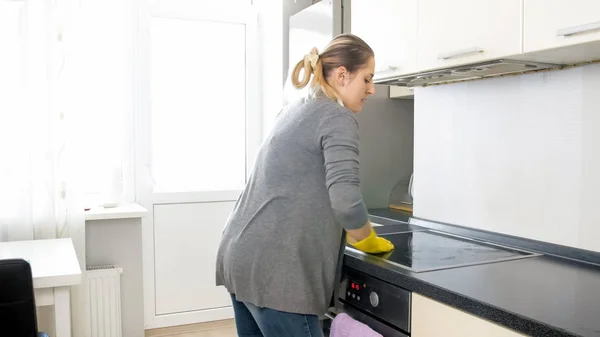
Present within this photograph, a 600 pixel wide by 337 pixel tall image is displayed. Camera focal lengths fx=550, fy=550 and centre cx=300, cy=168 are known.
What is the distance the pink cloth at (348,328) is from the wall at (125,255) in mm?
1783

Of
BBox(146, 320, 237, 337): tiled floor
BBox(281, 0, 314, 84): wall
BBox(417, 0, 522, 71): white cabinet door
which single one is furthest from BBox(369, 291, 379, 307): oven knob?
BBox(281, 0, 314, 84): wall

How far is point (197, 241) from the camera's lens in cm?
357

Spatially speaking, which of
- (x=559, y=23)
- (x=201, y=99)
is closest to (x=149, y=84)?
(x=201, y=99)

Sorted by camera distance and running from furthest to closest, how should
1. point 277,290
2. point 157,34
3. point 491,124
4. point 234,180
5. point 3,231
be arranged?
1. point 234,180
2. point 157,34
3. point 3,231
4. point 491,124
5. point 277,290

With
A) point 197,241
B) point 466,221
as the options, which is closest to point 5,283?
point 466,221

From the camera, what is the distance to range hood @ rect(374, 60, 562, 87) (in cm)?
168

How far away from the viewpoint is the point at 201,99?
3613 millimetres

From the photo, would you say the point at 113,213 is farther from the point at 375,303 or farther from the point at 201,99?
the point at 375,303

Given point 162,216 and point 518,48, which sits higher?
point 518,48

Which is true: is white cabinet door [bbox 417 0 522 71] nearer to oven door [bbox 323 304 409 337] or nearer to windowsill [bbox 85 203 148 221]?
oven door [bbox 323 304 409 337]

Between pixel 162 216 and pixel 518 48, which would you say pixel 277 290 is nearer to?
pixel 518 48

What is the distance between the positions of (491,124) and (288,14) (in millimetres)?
1848

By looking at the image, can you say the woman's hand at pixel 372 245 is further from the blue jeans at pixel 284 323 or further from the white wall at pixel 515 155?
the white wall at pixel 515 155

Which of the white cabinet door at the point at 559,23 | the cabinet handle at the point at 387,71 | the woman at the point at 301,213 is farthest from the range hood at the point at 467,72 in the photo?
the woman at the point at 301,213
